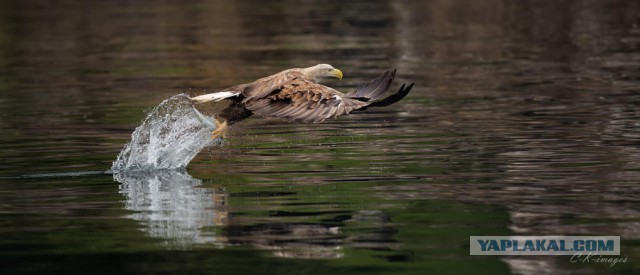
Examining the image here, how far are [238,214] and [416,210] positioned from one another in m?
1.28

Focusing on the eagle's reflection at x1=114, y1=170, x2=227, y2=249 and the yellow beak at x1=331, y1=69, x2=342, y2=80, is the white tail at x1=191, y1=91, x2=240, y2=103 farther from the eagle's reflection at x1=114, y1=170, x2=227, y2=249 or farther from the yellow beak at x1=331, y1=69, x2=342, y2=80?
the yellow beak at x1=331, y1=69, x2=342, y2=80

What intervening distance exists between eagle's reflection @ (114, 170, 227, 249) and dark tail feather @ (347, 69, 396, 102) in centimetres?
149

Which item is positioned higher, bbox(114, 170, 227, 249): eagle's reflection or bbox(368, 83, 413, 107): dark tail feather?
bbox(368, 83, 413, 107): dark tail feather

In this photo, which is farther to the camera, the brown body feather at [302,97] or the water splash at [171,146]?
the water splash at [171,146]

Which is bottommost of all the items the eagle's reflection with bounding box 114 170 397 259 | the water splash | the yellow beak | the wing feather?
the eagle's reflection with bounding box 114 170 397 259

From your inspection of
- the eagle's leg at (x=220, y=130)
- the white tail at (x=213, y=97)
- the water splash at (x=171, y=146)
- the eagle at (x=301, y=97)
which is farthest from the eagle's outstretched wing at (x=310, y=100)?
the water splash at (x=171, y=146)

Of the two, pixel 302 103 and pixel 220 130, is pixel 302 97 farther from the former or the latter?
pixel 220 130

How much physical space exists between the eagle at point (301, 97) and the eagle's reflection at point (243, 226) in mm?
796

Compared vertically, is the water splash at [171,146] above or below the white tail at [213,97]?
below

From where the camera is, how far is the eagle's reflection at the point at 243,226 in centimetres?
845

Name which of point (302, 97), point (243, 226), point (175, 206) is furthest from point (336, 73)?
point (243, 226)

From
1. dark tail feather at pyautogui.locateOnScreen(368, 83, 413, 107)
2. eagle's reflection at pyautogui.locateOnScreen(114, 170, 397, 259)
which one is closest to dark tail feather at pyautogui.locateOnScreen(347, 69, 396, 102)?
dark tail feather at pyautogui.locateOnScreen(368, 83, 413, 107)

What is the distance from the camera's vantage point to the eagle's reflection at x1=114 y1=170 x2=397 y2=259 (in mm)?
8453

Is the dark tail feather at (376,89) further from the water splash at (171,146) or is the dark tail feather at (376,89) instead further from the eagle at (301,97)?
the water splash at (171,146)
